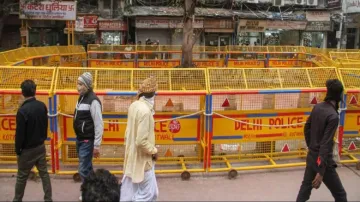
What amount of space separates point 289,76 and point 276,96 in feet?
1.41

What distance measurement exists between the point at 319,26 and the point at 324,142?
28.3 m

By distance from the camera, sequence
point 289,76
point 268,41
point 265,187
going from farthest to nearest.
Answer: point 268,41 → point 289,76 → point 265,187

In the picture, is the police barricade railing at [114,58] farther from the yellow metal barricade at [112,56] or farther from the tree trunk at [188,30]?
the tree trunk at [188,30]

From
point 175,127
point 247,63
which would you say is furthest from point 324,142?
point 247,63

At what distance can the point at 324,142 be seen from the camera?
14.0 feet

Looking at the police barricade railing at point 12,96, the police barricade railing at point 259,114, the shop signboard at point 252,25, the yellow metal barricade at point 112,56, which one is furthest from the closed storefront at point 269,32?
the police barricade railing at point 12,96

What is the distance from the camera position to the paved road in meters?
5.51

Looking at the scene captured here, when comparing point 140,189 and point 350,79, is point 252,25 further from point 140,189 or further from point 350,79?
point 140,189

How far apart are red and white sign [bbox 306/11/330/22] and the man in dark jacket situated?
27.3 meters

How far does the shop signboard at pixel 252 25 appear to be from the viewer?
92.2ft

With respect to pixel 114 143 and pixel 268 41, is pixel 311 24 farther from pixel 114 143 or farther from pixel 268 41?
pixel 114 143

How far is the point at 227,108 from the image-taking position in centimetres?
657

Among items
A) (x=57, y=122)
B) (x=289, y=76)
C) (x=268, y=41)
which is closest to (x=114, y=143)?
(x=57, y=122)

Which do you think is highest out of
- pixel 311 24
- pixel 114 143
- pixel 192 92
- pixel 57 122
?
pixel 311 24
